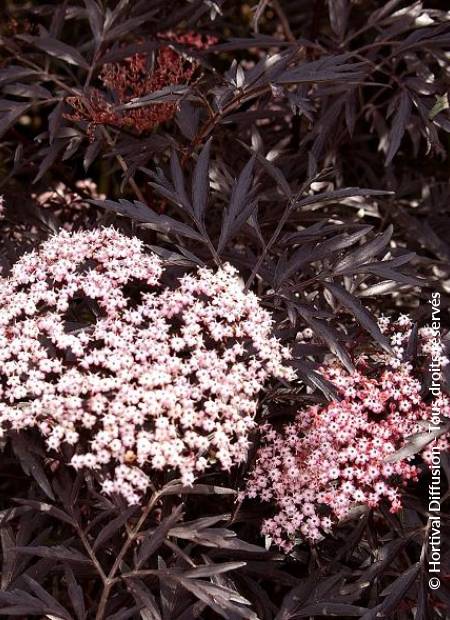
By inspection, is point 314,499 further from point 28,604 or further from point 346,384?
point 28,604

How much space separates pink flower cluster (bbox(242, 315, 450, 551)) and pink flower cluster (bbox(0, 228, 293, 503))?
0.16m

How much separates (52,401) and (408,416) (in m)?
0.81

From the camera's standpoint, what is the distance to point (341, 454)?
1.89 metres

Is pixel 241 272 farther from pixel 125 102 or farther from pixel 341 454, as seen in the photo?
pixel 341 454

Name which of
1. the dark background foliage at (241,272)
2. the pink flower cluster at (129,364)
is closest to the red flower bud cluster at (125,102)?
the dark background foliage at (241,272)

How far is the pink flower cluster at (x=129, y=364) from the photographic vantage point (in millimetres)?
1722

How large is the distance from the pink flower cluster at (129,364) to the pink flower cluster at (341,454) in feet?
0.52

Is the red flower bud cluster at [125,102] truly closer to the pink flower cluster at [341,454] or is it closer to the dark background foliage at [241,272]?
the dark background foliage at [241,272]

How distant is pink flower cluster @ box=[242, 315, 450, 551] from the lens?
1.89 m

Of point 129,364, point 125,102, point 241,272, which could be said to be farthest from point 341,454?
point 125,102

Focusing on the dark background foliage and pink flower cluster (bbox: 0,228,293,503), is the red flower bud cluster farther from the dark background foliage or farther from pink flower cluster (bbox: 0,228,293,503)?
pink flower cluster (bbox: 0,228,293,503)

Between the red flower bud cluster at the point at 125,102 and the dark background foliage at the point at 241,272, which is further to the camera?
the red flower bud cluster at the point at 125,102

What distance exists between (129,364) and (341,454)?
1.71ft

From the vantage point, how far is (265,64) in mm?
2211
